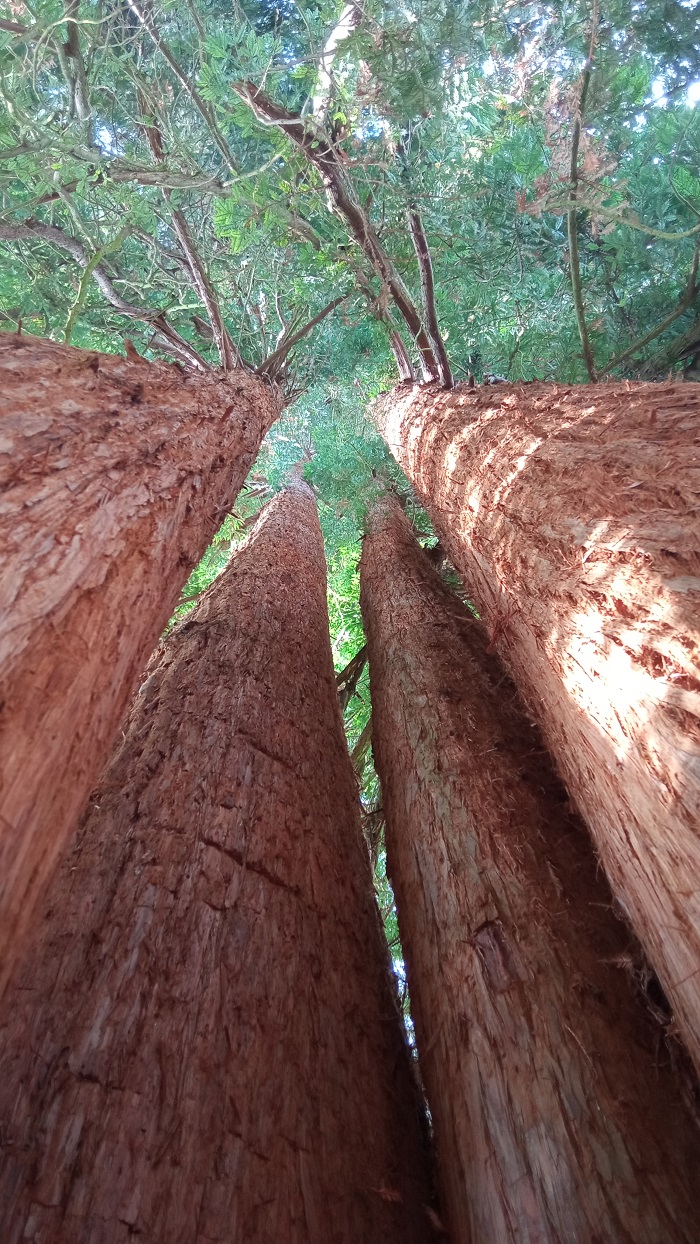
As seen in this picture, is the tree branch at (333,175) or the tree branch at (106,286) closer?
the tree branch at (333,175)

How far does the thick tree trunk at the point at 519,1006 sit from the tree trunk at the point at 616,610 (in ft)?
0.88

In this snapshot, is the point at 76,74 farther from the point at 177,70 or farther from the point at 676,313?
the point at 676,313

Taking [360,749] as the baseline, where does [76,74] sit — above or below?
above

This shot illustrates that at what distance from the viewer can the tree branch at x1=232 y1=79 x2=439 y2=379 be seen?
3377 mm

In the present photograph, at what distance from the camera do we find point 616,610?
1438 mm

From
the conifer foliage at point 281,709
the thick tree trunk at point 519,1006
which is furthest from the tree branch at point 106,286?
the thick tree trunk at point 519,1006

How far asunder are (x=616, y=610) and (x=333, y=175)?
12.0ft

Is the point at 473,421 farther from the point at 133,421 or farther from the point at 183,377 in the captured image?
the point at 133,421

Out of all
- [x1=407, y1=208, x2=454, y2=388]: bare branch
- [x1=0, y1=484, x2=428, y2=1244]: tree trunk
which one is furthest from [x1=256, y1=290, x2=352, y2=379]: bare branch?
[x1=0, y1=484, x2=428, y2=1244]: tree trunk

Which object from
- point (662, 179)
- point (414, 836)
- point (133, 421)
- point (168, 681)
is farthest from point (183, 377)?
point (662, 179)

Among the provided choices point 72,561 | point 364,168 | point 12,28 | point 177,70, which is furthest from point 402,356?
point 72,561

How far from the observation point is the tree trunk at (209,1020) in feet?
3.99

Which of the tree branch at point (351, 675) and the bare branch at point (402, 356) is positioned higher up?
the bare branch at point (402, 356)

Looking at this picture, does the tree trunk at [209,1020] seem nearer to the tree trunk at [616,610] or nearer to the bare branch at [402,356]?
the tree trunk at [616,610]
